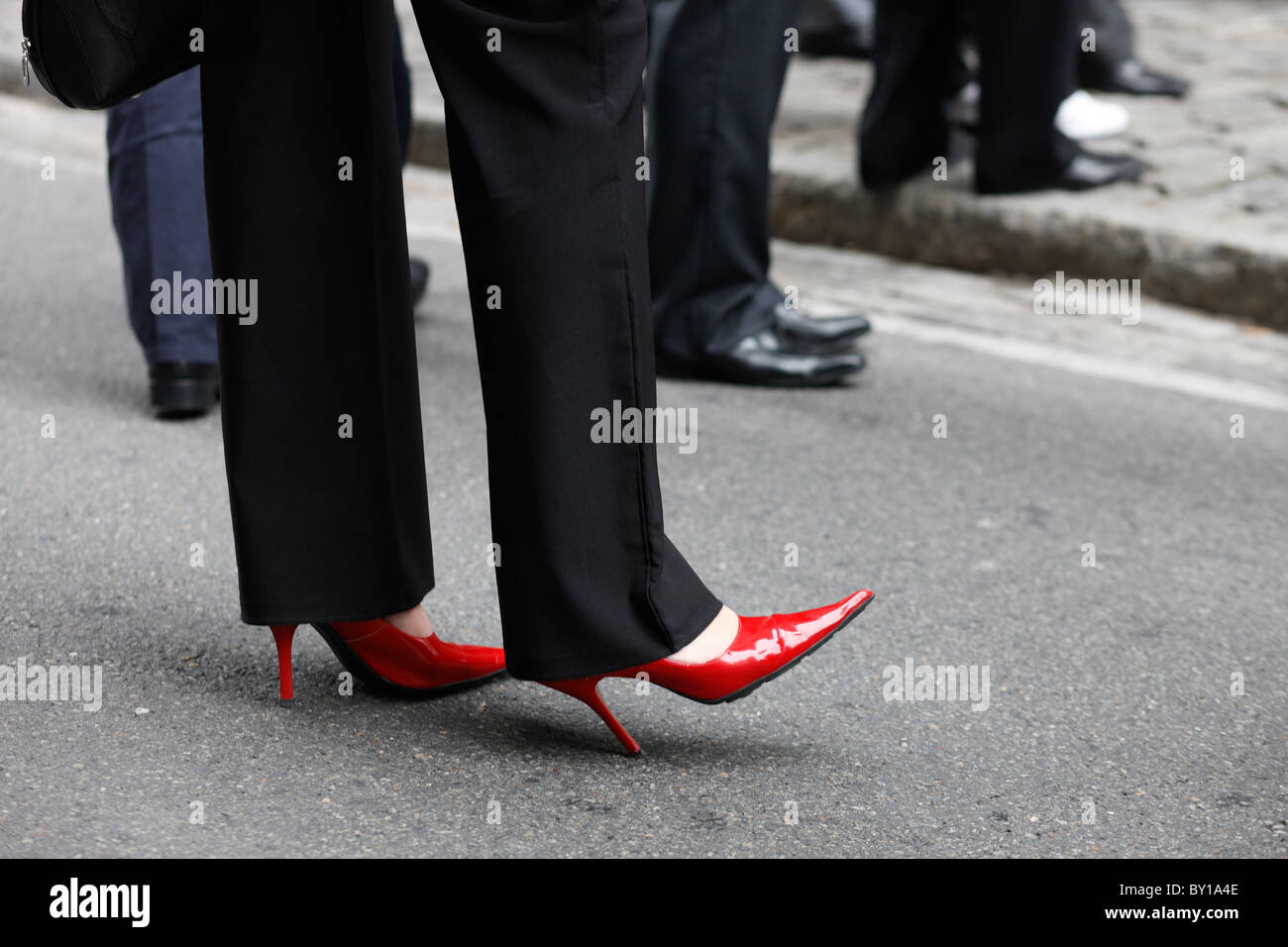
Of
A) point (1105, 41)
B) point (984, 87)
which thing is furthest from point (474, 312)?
point (1105, 41)

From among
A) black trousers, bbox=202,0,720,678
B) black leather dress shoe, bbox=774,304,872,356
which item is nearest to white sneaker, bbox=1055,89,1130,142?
black leather dress shoe, bbox=774,304,872,356

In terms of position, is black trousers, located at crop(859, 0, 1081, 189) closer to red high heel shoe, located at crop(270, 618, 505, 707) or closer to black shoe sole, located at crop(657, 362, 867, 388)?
black shoe sole, located at crop(657, 362, 867, 388)

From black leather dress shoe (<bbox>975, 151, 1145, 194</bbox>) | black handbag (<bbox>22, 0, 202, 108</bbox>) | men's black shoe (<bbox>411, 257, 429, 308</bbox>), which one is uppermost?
black handbag (<bbox>22, 0, 202, 108</bbox>)

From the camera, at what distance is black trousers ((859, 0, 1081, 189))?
424 cm

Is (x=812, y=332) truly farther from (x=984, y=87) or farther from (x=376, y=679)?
(x=376, y=679)

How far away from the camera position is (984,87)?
14.2ft

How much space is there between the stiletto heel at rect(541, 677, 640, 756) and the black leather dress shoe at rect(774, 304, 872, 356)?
1692 millimetres

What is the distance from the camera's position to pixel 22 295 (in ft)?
12.0

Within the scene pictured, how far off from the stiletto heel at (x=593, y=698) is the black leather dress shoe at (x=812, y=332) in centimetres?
169

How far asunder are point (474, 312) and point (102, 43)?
0.43 metres

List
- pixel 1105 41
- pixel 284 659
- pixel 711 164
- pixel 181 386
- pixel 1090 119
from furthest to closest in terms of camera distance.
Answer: pixel 1105 41, pixel 1090 119, pixel 711 164, pixel 181 386, pixel 284 659
